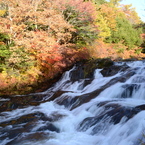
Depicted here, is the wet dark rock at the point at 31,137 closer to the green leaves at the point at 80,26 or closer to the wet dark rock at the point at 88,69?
the wet dark rock at the point at 88,69

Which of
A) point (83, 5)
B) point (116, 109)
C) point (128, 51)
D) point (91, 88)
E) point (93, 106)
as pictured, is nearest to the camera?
point (116, 109)

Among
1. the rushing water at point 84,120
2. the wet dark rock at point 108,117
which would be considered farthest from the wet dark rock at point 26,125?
the wet dark rock at point 108,117

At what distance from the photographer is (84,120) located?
5910mm

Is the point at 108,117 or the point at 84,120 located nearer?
the point at 108,117

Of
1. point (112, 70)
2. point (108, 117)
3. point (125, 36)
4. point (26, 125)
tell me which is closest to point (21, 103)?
point (26, 125)

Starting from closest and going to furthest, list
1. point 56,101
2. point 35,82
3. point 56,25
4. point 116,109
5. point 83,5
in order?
point 116,109 < point 56,101 < point 35,82 < point 56,25 < point 83,5

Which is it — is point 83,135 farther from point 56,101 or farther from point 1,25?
point 1,25

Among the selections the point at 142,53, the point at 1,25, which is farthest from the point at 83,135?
the point at 142,53

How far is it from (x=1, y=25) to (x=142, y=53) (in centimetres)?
1709

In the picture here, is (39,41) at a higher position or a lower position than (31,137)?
higher

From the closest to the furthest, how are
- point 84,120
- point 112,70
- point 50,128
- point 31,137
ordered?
Result: point 31,137
point 50,128
point 84,120
point 112,70

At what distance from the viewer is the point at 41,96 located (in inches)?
389

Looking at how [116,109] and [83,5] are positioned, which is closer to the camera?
[116,109]

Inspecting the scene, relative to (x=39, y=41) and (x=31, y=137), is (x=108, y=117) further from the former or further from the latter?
(x=39, y=41)
